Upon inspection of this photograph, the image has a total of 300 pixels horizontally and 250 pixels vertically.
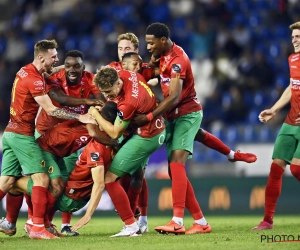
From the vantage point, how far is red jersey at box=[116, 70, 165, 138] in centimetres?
905

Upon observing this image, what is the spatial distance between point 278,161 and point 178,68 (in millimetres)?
1995

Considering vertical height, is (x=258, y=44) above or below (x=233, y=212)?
above

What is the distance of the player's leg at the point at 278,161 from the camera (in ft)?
33.6

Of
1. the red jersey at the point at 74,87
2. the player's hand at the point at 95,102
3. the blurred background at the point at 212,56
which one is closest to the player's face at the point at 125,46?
the red jersey at the point at 74,87

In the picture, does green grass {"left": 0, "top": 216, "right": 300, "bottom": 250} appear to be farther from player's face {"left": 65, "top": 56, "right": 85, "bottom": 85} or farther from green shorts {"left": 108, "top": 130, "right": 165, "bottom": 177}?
player's face {"left": 65, "top": 56, "right": 85, "bottom": 85}

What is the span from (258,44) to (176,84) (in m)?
10.7

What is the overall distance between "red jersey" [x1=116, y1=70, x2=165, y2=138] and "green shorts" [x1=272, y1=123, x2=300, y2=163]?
1.79 meters

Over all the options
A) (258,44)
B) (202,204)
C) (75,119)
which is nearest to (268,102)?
(258,44)

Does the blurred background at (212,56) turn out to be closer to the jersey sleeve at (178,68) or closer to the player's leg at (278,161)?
the player's leg at (278,161)

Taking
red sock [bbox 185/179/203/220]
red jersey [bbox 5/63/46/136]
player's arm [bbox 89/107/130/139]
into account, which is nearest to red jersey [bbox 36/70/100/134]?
red jersey [bbox 5/63/46/136]

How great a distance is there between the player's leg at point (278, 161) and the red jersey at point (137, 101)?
71.0 inches

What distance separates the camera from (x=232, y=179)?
596 inches

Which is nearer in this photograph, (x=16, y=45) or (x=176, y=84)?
(x=176, y=84)

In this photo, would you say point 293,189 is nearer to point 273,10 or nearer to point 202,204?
point 202,204
